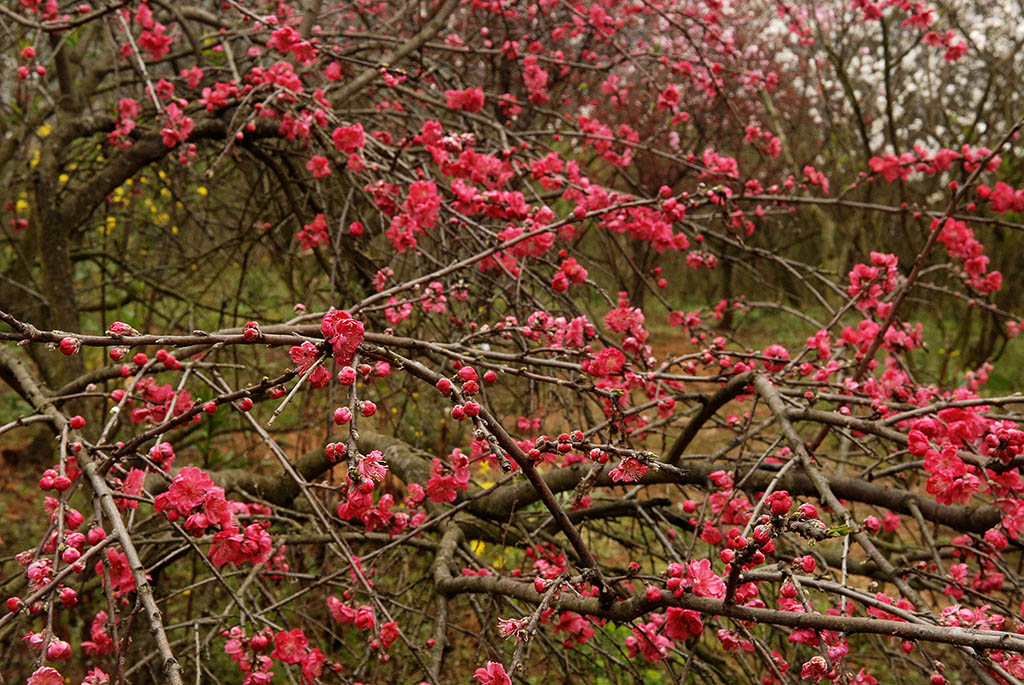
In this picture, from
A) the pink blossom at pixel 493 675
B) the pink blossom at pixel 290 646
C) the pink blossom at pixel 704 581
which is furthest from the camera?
the pink blossom at pixel 290 646

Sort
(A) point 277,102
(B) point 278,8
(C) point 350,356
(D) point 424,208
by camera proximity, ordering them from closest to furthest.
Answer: (C) point 350,356, (D) point 424,208, (A) point 277,102, (B) point 278,8

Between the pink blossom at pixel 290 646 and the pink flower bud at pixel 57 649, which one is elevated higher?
the pink flower bud at pixel 57 649

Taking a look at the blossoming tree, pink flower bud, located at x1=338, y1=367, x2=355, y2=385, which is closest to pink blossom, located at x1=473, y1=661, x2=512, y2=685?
the blossoming tree

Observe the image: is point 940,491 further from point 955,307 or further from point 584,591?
point 955,307

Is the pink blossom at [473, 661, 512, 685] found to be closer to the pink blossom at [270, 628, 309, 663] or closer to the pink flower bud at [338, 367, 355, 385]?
the pink flower bud at [338, 367, 355, 385]

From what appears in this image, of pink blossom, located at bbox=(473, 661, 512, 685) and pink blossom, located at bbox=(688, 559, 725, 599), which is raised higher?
pink blossom, located at bbox=(688, 559, 725, 599)

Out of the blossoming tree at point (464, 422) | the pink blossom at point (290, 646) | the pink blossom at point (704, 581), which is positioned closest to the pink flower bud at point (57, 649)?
the blossoming tree at point (464, 422)

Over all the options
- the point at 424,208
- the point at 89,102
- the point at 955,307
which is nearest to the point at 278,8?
the point at 89,102

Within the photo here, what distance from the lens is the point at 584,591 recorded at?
180 cm

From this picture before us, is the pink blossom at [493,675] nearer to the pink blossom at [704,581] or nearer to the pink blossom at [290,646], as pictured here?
the pink blossom at [704,581]

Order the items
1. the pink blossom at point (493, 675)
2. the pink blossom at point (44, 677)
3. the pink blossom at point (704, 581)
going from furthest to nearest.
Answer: the pink blossom at point (704, 581)
the pink blossom at point (493, 675)
the pink blossom at point (44, 677)

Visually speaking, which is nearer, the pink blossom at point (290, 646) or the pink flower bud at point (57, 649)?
the pink flower bud at point (57, 649)

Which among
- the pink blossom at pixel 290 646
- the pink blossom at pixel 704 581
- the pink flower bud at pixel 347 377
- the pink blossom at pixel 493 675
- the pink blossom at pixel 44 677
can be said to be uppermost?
the pink flower bud at pixel 347 377

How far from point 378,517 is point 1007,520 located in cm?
131
